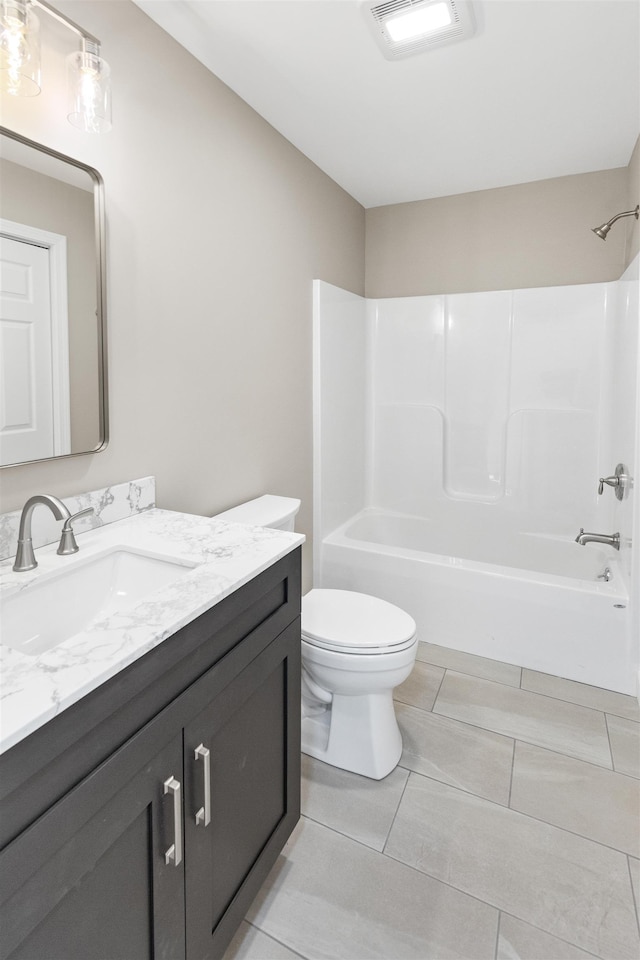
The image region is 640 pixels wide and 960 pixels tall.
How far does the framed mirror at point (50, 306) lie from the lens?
4.12 ft

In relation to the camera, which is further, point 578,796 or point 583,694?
point 583,694

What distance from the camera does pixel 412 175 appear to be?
2867 mm

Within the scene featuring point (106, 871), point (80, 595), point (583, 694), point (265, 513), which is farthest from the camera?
point (583, 694)

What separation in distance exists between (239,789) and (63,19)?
6.12ft

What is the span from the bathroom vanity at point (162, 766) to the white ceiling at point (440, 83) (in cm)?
159

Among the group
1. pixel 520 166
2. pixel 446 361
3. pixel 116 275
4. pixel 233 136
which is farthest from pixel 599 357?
pixel 116 275

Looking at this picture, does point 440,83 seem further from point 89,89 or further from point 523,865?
point 523,865

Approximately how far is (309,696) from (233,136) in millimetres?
2198

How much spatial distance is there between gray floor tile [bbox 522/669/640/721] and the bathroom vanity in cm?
138

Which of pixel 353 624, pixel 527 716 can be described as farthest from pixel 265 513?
pixel 527 716

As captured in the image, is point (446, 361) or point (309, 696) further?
point (446, 361)

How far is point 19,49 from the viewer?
116cm

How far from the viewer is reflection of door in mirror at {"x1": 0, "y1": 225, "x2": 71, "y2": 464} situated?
126cm

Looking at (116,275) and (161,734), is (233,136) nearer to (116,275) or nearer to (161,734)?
(116,275)
